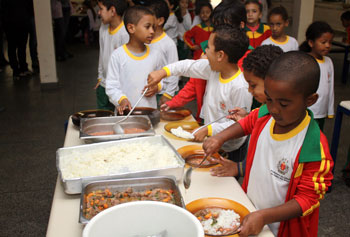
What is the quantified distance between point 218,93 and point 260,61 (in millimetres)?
450

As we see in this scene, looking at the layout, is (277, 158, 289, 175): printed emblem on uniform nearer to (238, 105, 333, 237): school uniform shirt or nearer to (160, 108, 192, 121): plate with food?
(238, 105, 333, 237): school uniform shirt

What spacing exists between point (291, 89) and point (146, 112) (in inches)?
43.5

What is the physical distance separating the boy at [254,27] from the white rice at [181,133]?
220 centimetres

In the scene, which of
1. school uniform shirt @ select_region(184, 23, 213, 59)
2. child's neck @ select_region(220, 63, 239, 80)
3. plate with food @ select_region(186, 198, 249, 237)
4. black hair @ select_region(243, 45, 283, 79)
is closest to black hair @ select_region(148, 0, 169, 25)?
school uniform shirt @ select_region(184, 23, 213, 59)

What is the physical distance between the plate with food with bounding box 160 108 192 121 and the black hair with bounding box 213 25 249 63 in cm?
49

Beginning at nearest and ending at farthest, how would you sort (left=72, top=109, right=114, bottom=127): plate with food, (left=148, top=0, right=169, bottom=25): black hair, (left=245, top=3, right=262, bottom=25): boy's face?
1. (left=72, top=109, right=114, bottom=127): plate with food
2. (left=148, top=0, right=169, bottom=25): black hair
3. (left=245, top=3, right=262, bottom=25): boy's face

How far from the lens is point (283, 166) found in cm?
131

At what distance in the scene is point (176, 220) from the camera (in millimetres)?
996

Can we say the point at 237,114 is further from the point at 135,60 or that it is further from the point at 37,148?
the point at 37,148

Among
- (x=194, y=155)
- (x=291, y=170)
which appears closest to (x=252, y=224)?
(x=291, y=170)

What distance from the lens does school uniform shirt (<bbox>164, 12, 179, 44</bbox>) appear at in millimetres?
5534

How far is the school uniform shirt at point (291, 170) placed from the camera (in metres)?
1.21

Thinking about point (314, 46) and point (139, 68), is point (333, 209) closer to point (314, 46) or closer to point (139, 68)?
point (314, 46)

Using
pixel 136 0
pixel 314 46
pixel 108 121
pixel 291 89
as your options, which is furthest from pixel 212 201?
pixel 136 0
